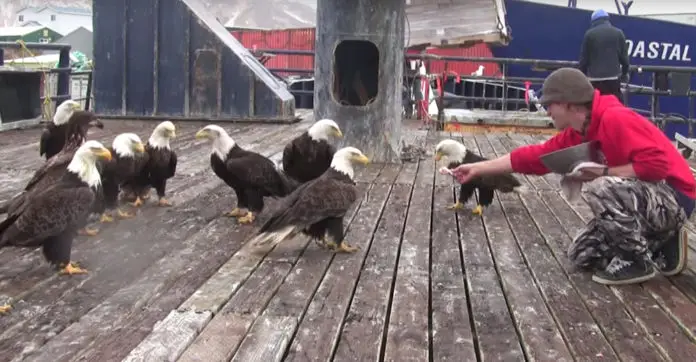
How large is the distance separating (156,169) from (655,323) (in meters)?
4.19

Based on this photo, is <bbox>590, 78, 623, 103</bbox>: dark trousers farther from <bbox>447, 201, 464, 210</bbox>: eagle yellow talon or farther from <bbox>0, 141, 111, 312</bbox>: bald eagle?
<bbox>0, 141, 111, 312</bbox>: bald eagle

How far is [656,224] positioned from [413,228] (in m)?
1.98

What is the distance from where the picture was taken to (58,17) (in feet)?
238

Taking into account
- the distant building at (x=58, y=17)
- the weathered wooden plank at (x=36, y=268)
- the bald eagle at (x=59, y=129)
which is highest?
the distant building at (x=58, y=17)

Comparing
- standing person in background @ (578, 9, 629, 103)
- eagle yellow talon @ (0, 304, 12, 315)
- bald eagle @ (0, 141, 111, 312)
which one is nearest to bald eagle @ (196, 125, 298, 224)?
bald eagle @ (0, 141, 111, 312)

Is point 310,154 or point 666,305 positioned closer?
point 666,305

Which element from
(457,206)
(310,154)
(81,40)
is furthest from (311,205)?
(81,40)

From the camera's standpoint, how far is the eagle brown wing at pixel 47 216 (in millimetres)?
4504

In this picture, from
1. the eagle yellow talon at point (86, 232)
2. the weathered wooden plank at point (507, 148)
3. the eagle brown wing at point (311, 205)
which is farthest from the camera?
the weathered wooden plank at point (507, 148)

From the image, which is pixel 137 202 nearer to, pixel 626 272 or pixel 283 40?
pixel 626 272

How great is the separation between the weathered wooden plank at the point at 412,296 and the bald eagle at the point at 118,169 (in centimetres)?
222

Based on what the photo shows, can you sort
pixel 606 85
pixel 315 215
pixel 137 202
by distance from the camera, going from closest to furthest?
pixel 315 215 < pixel 137 202 < pixel 606 85

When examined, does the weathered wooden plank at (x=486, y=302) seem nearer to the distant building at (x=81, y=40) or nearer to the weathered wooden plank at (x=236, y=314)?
the weathered wooden plank at (x=236, y=314)

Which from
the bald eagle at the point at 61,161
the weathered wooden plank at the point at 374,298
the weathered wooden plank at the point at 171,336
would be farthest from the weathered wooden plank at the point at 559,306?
the bald eagle at the point at 61,161
